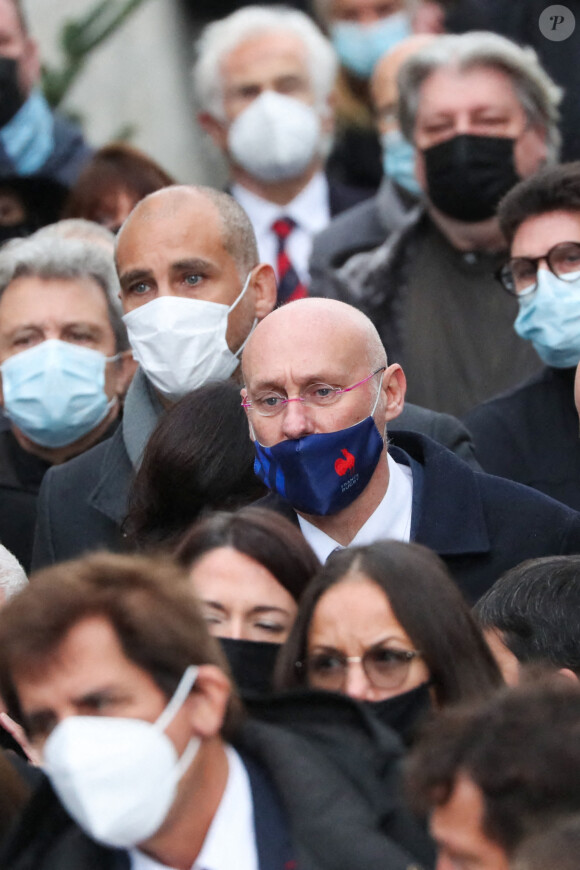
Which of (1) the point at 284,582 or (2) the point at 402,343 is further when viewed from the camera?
(2) the point at 402,343

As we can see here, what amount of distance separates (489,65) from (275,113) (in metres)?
1.41

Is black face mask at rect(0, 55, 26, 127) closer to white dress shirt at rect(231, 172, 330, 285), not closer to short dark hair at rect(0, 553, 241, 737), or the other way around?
white dress shirt at rect(231, 172, 330, 285)

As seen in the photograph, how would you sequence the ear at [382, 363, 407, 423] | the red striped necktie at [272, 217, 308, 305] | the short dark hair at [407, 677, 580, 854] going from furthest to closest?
the red striped necktie at [272, 217, 308, 305], the ear at [382, 363, 407, 423], the short dark hair at [407, 677, 580, 854]

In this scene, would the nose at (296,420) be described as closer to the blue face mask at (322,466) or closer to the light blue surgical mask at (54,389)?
the blue face mask at (322,466)

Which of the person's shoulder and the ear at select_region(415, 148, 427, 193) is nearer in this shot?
the person's shoulder

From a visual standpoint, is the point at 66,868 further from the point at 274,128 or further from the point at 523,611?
the point at 274,128

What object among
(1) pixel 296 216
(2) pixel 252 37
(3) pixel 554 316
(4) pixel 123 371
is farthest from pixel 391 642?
(2) pixel 252 37

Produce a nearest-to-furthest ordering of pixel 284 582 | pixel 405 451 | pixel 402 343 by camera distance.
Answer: pixel 284 582
pixel 405 451
pixel 402 343

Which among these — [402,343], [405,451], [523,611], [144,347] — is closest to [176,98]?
[402,343]

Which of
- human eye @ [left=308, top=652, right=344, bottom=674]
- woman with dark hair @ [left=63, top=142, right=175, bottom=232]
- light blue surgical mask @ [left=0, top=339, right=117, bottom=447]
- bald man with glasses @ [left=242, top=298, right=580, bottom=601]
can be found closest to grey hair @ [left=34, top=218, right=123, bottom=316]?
woman with dark hair @ [left=63, top=142, right=175, bottom=232]

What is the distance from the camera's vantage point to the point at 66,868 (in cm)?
304

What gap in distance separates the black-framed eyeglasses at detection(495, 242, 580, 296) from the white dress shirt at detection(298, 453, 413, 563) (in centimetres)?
112

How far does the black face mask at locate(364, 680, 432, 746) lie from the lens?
348 centimetres

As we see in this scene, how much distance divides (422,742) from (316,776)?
1.20ft
